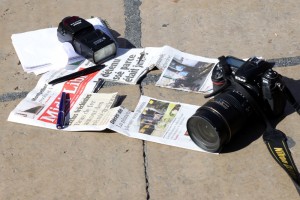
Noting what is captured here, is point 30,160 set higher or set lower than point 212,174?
lower

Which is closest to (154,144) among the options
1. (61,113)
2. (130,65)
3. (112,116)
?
(112,116)

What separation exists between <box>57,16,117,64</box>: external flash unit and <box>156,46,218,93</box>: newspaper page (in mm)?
265

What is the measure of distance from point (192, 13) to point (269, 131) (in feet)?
3.40

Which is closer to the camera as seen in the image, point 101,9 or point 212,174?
point 212,174

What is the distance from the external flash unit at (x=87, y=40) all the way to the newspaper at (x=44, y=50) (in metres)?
0.05

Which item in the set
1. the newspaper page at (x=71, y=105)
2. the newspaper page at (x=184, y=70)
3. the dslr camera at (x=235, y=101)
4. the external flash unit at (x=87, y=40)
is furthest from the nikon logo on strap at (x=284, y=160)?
the external flash unit at (x=87, y=40)

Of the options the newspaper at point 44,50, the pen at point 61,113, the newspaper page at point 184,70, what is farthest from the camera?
the newspaper at point 44,50

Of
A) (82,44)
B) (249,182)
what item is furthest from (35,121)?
(249,182)

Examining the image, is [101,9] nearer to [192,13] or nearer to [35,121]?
[192,13]

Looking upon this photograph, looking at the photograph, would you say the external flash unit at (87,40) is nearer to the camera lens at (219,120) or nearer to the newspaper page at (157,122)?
the newspaper page at (157,122)

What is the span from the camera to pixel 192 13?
3.23 m

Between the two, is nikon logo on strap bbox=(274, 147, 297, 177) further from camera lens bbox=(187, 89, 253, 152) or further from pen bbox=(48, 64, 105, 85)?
pen bbox=(48, 64, 105, 85)

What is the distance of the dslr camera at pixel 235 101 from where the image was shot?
230cm

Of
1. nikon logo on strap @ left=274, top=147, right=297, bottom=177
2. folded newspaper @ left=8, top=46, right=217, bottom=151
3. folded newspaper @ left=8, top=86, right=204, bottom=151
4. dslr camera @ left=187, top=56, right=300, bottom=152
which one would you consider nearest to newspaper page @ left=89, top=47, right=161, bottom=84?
folded newspaper @ left=8, top=46, right=217, bottom=151
